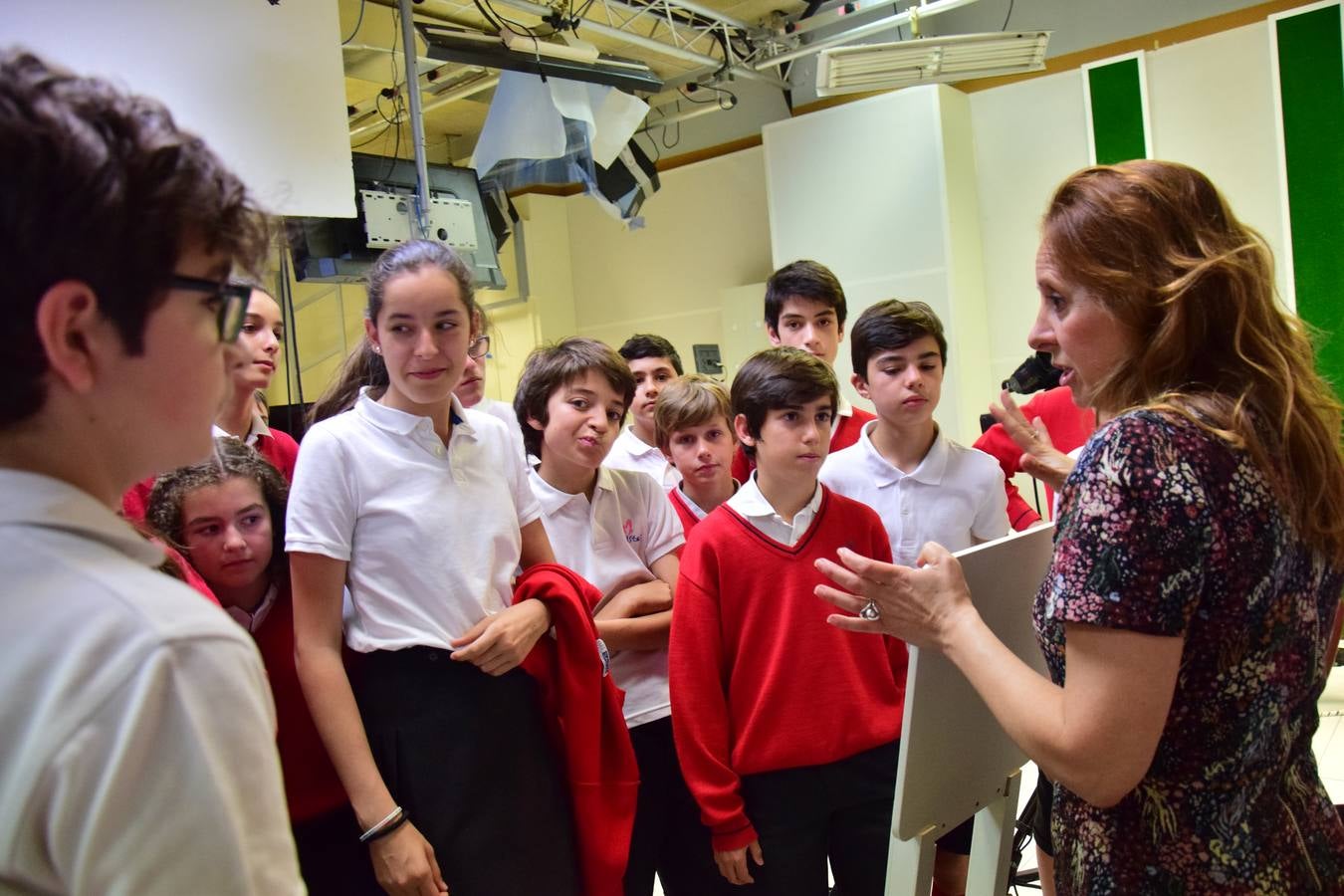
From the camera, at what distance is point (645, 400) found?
9.19 feet

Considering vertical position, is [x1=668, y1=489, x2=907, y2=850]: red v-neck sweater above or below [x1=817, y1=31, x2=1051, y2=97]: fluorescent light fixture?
below

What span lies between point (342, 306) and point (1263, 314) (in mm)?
6473

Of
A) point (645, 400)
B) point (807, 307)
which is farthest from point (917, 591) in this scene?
point (645, 400)

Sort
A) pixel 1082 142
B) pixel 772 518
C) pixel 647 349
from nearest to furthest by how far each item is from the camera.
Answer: pixel 772 518 → pixel 647 349 → pixel 1082 142

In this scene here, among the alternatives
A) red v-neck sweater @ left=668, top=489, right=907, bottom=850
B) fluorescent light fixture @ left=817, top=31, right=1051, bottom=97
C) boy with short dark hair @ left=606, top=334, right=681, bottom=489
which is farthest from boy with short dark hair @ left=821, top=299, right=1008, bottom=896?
fluorescent light fixture @ left=817, top=31, right=1051, bottom=97

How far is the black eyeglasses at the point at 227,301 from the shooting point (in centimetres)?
56

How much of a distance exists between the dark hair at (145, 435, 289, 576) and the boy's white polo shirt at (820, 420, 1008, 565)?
112 cm

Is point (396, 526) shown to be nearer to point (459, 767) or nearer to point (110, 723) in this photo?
point (459, 767)

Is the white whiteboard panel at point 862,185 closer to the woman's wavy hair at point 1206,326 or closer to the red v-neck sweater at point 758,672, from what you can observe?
the red v-neck sweater at point 758,672

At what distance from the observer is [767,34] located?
5121 mm

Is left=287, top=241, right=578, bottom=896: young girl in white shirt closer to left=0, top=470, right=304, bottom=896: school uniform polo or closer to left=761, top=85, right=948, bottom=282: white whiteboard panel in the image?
left=0, top=470, right=304, bottom=896: school uniform polo

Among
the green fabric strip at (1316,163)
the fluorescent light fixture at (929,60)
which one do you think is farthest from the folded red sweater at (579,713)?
the green fabric strip at (1316,163)

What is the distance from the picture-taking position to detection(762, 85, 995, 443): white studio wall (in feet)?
15.6

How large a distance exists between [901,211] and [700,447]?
3.31 metres
